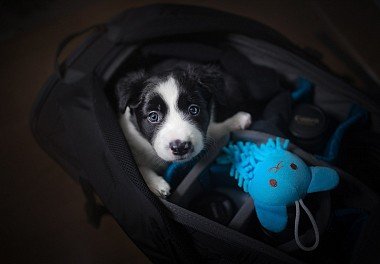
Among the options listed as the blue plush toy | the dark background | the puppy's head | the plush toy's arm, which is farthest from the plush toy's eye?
the dark background

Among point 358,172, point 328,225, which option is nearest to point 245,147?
point 328,225

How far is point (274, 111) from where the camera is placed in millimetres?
1585

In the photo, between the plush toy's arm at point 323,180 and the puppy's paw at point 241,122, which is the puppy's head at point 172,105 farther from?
the plush toy's arm at point 323,180

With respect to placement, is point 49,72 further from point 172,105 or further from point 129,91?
point 172,105

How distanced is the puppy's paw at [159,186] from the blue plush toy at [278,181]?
0.91 ft

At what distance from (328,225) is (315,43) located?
1.47 m

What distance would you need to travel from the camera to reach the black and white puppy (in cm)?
125

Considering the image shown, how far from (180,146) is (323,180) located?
50 centimetres

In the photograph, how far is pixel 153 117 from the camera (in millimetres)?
1326

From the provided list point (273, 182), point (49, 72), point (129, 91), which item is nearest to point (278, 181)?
point (273, 182)

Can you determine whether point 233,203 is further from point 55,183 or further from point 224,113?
point 55,183

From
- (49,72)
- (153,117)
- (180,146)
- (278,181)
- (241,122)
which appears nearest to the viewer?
(278,181)

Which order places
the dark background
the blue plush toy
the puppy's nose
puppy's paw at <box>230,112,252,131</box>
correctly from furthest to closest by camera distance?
1. the dark background
2. puppy's paw at <box>230,112,252,131</box>
3. the puppy's nose
4. the blue plush toy

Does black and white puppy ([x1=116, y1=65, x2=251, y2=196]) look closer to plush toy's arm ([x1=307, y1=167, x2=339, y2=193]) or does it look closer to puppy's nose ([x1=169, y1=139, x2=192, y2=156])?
puppy's nose ([x1=169, y1=139, x2=192, y2=156])
